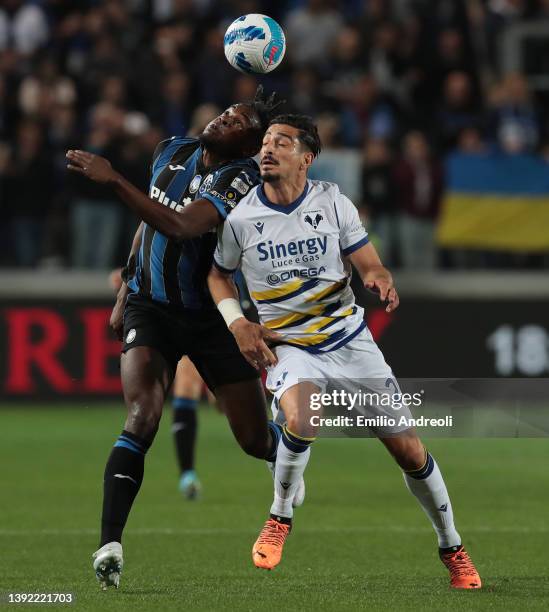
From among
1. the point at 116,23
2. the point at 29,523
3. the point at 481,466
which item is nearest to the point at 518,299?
the point at 481,466

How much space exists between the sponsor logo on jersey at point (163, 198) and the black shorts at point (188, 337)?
48 cm

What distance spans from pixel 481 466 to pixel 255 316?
103 inches

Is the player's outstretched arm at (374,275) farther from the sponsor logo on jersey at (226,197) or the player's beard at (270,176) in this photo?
the sponsor logo on jersey at (226,197)

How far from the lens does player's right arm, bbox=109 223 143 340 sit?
7301mm

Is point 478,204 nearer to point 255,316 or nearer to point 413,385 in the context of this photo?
point 255,316

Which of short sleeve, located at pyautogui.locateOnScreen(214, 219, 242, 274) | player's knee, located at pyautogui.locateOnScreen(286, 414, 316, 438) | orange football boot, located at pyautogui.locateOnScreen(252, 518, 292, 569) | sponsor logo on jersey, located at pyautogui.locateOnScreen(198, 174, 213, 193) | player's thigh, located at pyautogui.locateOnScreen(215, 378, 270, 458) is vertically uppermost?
sponsor logo on jersey, located at pyautogui.locateOnScreen(198, 174, 213, 193)

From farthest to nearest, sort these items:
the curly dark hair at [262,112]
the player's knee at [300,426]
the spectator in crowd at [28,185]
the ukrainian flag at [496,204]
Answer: the ukrainian flag at [496,204], the spectator in crowd at [28,185], the curly dark hair at [262,112], the player's knee at [300,426]

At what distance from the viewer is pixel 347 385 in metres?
6.64

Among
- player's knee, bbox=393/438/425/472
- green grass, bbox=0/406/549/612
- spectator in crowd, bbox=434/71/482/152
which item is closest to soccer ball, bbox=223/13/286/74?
player's knee, bbox=393/438/425/472

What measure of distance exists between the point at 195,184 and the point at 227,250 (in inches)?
21.2

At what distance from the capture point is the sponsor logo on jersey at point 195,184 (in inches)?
280

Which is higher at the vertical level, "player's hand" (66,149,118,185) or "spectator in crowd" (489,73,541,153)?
"player's hand" (66,149,118,185)

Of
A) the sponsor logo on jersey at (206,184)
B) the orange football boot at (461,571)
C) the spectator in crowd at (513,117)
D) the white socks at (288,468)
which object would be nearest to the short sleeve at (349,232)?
the sponsor logo on jersey at (206,184)

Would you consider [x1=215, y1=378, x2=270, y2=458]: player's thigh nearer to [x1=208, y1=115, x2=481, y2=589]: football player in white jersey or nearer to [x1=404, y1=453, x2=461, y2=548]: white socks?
[x1=208, y1=115, x2=481, y2=589]: football player in white jersey
